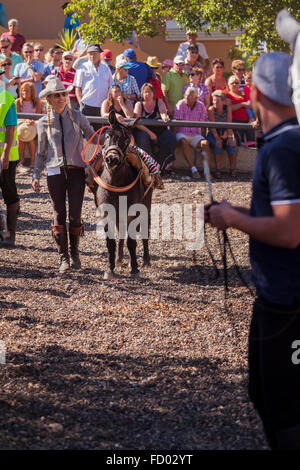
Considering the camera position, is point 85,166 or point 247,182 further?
point 247,182

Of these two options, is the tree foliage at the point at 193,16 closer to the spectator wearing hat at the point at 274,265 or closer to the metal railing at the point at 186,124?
the metal railing at the point at 186,124

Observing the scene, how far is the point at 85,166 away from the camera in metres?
8.73

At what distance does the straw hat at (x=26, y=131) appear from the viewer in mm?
14609

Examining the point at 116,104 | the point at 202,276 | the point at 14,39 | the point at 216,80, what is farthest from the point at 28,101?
the point at 202,276

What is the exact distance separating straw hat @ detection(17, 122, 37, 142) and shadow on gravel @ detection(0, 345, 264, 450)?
29.6 ft

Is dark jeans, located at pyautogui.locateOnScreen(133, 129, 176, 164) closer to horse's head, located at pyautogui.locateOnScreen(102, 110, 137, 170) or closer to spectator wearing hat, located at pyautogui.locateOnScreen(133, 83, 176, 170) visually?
spectator wearing hat, located at pyautogui.locateOnScreen(133, 83, 176, 170)

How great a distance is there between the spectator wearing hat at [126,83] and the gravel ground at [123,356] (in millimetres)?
4479

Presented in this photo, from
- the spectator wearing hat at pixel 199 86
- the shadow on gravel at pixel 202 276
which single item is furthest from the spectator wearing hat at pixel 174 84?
the shadow on gravel at pixel 202 276

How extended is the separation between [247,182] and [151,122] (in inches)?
94.1

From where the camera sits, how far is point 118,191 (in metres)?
8.70

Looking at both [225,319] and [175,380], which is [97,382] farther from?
[225,319]

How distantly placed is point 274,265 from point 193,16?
12.8 meters

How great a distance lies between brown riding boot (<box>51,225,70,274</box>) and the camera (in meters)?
8.98
